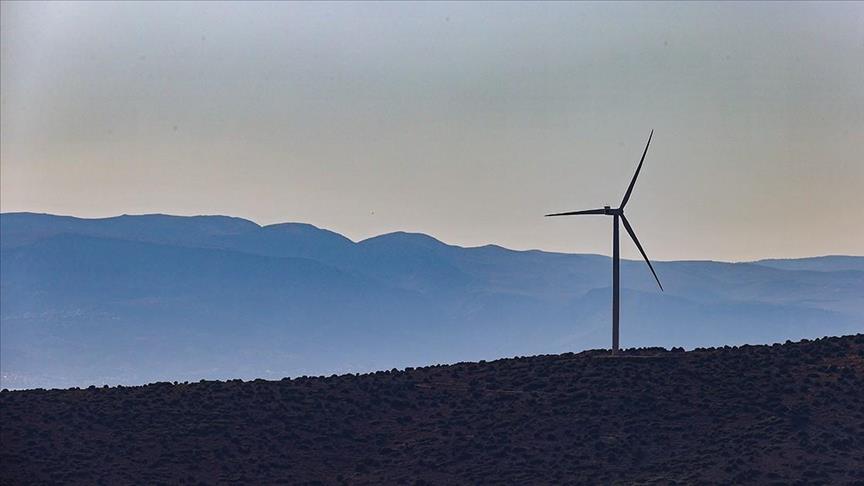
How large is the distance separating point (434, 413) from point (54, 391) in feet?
79.9

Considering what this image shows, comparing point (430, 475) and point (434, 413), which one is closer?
point (430, 475)

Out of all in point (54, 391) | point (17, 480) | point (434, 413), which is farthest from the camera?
point (54, 391)

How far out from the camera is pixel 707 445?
303ft

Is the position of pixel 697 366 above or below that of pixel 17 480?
above

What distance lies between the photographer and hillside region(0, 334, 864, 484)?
300ft

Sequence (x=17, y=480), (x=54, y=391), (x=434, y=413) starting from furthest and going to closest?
1. (x=54, y=391)
2. (x=434, y=413)
3. (x=17, y=480)

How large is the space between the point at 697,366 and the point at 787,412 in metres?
10.6

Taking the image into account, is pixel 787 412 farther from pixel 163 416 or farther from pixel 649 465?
pixel 163 416

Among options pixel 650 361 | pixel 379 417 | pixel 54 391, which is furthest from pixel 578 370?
pixel 54 391

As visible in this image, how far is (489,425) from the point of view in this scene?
9944cm

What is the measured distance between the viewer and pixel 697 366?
10488 centimetres

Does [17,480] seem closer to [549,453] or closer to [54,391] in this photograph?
[54,391]

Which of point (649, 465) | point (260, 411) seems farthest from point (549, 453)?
point (260, 411)

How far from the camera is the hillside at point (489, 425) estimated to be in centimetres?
9131
